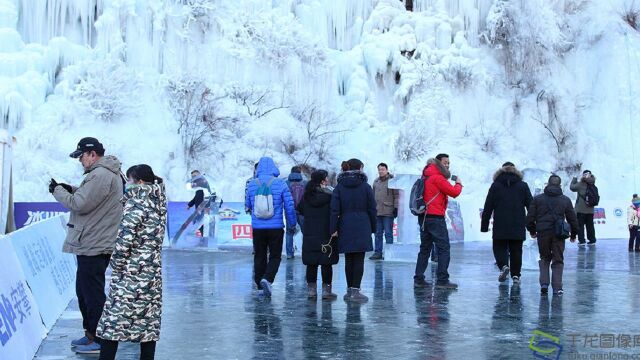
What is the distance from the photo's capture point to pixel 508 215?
13062 millimetres

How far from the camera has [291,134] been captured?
34.1 meters

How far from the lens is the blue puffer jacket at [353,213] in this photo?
11211mm

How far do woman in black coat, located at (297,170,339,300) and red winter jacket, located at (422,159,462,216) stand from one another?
1.89 m

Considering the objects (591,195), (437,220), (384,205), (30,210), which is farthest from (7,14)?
(437,220)

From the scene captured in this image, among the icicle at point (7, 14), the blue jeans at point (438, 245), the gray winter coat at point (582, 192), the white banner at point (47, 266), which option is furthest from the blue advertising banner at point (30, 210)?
the gray winter coat at point (582, 192)

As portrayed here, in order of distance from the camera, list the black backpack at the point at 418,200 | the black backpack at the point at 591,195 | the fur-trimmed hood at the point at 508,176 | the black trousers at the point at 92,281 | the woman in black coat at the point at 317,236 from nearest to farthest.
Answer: the black trousers at the point at 92,281, the woman in black coat at the point at 317,236, the black backpack at the point at 418,200, the fur-trimmed hood at the point at 508,176, the black backpack at the point at 591,195

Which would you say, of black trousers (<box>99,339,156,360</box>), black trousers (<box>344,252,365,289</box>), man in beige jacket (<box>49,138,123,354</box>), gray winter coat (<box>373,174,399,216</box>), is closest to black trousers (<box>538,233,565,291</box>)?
black trousers (<box>344,252,365,289</box>)

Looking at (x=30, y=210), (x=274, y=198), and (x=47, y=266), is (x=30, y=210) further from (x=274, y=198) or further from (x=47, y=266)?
(x=274, y=198)

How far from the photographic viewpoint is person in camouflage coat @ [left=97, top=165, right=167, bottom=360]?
6.58 m

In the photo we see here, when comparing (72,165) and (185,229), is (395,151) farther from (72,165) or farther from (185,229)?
(185,229)

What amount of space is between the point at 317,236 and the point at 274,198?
79cm

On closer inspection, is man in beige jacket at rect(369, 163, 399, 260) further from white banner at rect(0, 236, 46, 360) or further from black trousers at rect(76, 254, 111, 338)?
black trousers at rect(76, 254, 111, 338)

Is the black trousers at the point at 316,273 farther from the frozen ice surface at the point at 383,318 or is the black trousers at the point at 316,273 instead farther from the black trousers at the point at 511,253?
the black trousers at the point at 511,253

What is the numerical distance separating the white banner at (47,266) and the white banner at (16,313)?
1.57 feet
